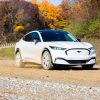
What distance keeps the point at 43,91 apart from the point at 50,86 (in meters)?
0.98

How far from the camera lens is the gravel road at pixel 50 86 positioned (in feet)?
37.9

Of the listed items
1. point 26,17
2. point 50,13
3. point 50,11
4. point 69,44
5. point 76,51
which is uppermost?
point 69,44

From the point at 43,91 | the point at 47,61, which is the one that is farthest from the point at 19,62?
the point at 43,91

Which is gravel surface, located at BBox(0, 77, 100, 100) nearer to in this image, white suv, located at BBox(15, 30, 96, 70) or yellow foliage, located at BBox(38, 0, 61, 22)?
white suv, located at BBox(15, 30, 96, 70)

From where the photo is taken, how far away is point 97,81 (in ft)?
49.0

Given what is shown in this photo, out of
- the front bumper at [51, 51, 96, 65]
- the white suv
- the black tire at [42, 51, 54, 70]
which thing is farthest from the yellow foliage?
the front bumper at [51, 51, 96, 65]

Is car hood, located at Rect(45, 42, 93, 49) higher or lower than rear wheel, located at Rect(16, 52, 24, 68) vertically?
higher

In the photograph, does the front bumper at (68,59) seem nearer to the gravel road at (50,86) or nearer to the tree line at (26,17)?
the gravel road at (50,86)

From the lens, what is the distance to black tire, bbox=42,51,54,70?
19.4 m

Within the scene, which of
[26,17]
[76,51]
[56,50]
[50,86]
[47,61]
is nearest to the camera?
[50,86]

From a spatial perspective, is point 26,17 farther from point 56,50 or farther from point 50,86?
point 50,86

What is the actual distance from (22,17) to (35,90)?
3761 inches

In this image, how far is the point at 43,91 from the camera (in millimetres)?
12578

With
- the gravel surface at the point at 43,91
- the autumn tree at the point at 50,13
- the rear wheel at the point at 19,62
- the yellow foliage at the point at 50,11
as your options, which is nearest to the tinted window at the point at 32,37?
the rear wheel at the point at 19,62
